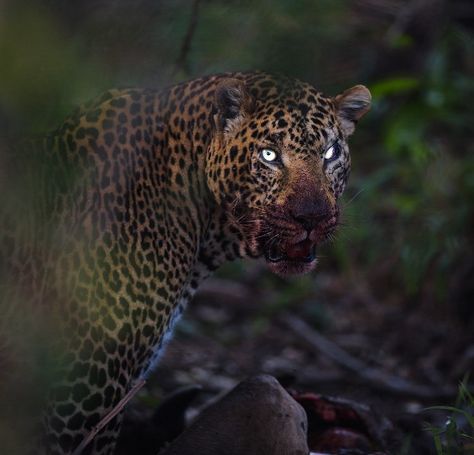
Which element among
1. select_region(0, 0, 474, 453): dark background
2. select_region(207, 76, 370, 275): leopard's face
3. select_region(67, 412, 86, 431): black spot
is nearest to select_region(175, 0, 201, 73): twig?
select_region(0, 0, 474, 453): dark background

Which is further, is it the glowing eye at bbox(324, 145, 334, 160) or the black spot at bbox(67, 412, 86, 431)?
the glowing eye at bbox(324, 145, 334, 160)

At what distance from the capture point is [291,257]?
4566 mm

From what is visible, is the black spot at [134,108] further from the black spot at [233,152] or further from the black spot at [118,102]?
the black spot at [233,152]

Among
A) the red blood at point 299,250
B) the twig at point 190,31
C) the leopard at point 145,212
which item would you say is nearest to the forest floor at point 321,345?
the leopard at point 145,212

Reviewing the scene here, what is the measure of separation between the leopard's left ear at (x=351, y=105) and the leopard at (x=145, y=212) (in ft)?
0.04

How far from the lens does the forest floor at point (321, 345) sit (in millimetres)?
7688

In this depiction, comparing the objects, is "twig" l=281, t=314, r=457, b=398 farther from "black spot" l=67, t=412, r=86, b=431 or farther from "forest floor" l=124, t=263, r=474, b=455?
"black spot" l=67, t=412, r=86, b=431

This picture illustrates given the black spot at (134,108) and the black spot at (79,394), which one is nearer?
the black spot at (79,394)

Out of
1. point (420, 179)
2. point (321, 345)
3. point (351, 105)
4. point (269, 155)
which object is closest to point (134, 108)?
point (269, 155)

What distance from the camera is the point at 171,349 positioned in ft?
28.2

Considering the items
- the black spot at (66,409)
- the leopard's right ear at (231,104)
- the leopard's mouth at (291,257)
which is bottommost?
the black spot at (66,409)

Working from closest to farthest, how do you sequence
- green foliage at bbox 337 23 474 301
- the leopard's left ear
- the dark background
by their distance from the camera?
the dark background
the leopard's left ear
green foliage at bbox 337 23 474 301

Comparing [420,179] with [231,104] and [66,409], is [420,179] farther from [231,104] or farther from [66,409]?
[66,409]

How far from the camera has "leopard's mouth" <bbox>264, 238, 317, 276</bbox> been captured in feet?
14.7
